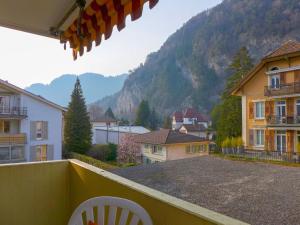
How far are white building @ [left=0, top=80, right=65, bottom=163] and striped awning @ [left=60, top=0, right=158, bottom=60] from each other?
11832 mm

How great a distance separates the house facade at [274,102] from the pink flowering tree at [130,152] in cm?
691

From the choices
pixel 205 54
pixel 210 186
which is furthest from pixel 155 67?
pixel 210 186

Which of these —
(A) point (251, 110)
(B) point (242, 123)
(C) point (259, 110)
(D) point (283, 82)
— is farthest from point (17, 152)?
(D) point (283, 82)

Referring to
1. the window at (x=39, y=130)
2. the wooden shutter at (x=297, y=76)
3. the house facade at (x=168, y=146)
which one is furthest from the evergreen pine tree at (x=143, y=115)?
the wooden shutter at (x=297, y=76)

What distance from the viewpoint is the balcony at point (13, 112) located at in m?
12.3

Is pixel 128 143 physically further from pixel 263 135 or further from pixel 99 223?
pixel 99 223

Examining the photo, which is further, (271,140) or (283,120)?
(271,140)

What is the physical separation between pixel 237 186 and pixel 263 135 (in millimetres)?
6545

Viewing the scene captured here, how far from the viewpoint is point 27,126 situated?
43.0 ft

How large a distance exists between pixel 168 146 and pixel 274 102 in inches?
238

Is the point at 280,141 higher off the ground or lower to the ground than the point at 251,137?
lower

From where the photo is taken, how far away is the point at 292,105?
39.3 ft

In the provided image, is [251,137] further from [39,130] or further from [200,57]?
[200,57]

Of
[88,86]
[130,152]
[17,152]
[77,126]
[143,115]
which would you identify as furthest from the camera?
[88,86]
